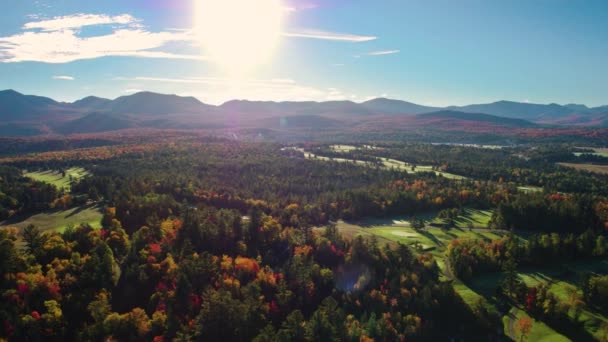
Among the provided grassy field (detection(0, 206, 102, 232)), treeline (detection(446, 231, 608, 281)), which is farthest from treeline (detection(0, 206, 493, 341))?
grassy field (detection(0, 206, 102, 232))

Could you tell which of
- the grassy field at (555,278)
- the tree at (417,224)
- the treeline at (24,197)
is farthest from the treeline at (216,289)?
the treeline at (24,197)

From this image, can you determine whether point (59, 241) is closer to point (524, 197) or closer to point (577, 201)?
point (524, 197)

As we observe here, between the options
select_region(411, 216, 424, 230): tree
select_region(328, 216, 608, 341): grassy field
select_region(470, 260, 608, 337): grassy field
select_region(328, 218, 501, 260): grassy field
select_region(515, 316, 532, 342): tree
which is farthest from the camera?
select_region(411, 216, 424, 230): tree

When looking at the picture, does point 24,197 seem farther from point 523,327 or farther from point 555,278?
point 555,278

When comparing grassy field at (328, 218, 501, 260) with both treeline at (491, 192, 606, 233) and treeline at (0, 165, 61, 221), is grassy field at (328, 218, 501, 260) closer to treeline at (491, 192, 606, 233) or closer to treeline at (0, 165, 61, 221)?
treeline at (491, 192, 606, 233)

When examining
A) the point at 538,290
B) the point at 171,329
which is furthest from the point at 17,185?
the point at 538,290
